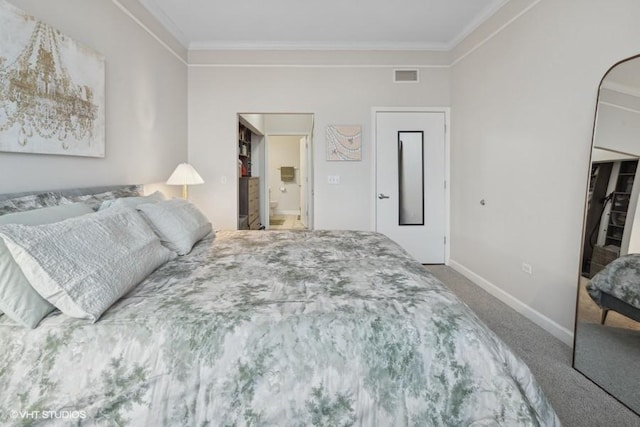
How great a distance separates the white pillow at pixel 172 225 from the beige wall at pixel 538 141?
260 centimetres

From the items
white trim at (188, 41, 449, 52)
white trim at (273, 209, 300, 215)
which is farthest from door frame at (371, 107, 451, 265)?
white trim at (273, 209, 300, 215)

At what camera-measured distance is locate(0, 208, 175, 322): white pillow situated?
112 cm

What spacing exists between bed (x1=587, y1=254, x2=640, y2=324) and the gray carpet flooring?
397 millimetres

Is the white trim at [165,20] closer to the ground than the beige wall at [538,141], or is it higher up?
higher up

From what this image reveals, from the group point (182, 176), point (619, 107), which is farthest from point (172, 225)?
point (619, 107)

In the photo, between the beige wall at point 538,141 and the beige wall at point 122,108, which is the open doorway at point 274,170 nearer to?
the beige wall at point 122,108

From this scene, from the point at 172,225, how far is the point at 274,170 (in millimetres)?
7589

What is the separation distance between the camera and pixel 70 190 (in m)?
2.05

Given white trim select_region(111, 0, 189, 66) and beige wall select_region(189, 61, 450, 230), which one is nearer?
white trim select_region(111, 0, 189, 66)

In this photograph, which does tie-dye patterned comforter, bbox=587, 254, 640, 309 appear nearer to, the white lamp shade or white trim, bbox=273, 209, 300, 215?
the white lamp shade

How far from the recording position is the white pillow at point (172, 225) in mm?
2043

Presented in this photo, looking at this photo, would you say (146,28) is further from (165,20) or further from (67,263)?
(67,263)

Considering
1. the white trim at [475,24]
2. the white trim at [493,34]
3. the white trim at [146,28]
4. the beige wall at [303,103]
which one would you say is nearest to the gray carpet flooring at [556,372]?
the beige wall at [303,103]

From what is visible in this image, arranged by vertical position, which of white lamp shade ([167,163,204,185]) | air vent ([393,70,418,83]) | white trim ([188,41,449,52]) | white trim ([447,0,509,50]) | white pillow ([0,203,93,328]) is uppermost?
white trim ([188,41,449,52])
